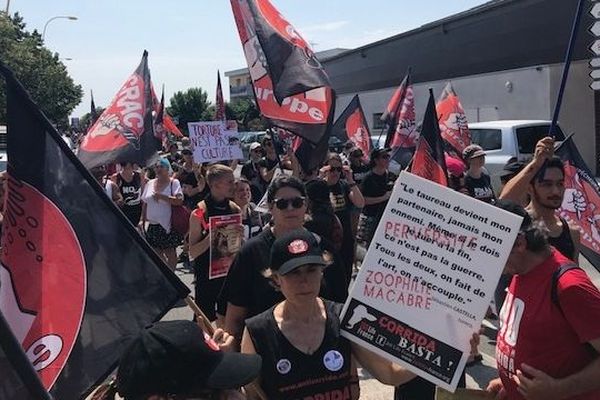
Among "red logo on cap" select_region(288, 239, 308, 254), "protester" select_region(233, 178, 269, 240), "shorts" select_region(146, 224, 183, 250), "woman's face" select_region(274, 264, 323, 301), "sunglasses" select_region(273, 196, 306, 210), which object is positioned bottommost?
"shorts" select_region(146, 224, 183, 250)

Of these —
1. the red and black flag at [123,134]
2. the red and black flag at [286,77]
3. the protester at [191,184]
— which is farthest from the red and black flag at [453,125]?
the red and black flag at [286,77]

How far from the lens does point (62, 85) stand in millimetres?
43500

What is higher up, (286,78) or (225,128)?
(286,78)

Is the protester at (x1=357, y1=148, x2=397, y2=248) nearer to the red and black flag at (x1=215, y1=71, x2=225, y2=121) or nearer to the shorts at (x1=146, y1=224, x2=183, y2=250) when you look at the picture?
the shorts at (x1=146, y1=224, x2=183, y2=250)

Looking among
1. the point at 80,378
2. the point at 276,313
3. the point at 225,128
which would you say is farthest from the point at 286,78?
the point at 225,128

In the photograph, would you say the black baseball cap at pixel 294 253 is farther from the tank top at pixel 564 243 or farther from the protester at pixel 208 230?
the protester at pixel 208 230

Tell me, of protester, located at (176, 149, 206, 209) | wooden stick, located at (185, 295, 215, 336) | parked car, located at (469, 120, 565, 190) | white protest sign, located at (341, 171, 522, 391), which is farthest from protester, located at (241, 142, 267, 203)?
white protest sign, located at (341, 171, 522, 391)

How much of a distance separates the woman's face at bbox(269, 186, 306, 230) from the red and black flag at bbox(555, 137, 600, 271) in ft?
8.15

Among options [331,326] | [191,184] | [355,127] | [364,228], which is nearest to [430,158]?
[331,326]

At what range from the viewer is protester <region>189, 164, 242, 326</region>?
5.09m

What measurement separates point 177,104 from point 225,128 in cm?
6986

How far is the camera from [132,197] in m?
8.94

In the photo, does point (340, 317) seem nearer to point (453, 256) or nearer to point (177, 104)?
point (453, 256)

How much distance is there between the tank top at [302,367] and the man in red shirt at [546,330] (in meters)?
0.71
